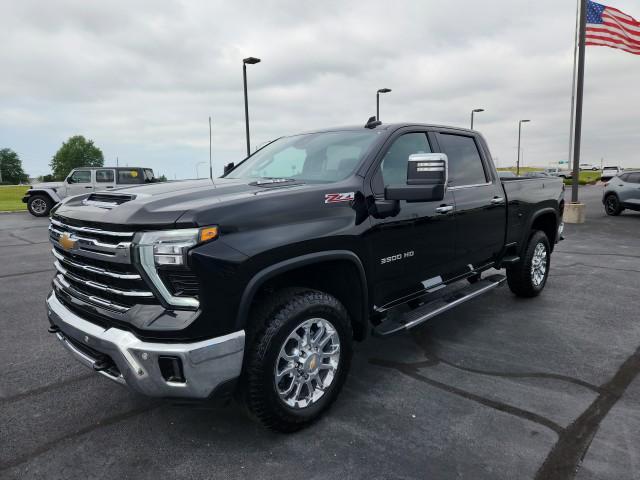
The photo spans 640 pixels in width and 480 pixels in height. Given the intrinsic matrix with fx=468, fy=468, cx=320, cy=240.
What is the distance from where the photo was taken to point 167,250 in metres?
2.43

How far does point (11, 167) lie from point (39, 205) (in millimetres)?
145145

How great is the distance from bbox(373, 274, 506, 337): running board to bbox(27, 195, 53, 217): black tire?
19.2m

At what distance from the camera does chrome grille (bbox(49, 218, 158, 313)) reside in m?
2.53

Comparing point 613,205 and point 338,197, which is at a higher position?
point 338,197

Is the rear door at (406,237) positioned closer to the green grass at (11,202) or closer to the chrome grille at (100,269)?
the chrome grille at (100,269)

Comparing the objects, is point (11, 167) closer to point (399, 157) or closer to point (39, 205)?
point (39, 205)

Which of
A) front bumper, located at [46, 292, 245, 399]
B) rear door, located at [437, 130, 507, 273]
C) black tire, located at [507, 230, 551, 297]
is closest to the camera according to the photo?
front bumper, located at [46, 292, 245, 399]

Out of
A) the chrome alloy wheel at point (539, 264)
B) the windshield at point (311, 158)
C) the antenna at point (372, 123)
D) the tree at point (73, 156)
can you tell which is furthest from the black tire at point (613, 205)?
the tree at point (73, 156)

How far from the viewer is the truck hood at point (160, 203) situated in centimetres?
246

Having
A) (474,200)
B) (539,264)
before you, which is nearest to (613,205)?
(539,264)

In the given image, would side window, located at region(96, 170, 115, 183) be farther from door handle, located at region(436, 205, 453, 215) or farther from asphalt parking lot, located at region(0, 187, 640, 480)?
door handle, located at region(436, 205, 453, 215)

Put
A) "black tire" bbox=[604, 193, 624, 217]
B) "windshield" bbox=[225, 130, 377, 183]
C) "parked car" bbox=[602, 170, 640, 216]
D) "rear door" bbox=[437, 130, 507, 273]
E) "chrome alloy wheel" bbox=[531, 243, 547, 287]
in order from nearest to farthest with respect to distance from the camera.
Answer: "windshield" bbox=[225, 130, 377, 183] → "rear door" bbox=[437, 130, 507, 273] → "chrome alloy wheel" bbox=[531, 243, 547, 287] → "parked car" bbox=[602, 170, 640, 216] → "black tire" bbox=[604, 193, 624, 217]

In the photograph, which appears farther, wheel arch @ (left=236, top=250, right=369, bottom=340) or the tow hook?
wheel arch @ (left=236, top=250, right=369, bottom=340)

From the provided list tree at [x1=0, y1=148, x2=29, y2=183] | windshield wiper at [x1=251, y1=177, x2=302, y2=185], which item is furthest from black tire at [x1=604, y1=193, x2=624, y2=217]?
tree at [x1=0, y1=148, x2=29, y2=183]
